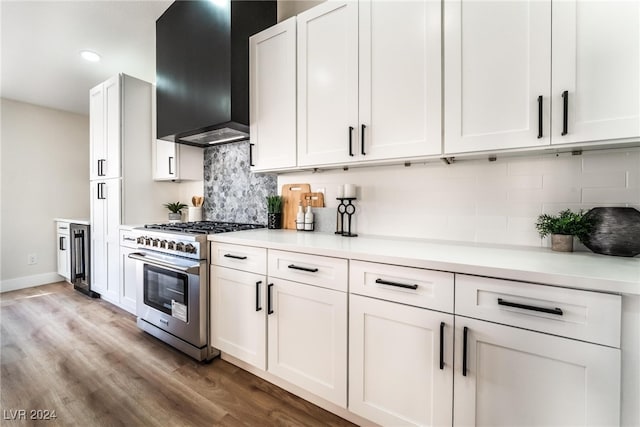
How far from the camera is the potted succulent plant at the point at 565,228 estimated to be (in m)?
1.26

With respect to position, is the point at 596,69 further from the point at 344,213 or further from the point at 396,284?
the point at 344,213

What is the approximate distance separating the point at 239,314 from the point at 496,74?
6.44 feet

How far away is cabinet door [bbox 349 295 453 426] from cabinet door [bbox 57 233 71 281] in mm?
4279

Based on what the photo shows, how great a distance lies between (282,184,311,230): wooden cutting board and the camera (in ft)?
7.43

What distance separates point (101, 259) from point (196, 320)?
2116mm

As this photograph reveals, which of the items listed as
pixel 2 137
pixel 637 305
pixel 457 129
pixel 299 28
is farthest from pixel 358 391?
pixel 2 137

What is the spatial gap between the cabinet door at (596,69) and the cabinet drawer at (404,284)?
81cm

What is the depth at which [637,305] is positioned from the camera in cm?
85

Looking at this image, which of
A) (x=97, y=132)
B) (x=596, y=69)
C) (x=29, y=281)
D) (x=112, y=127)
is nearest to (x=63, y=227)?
(x=29, y=281)

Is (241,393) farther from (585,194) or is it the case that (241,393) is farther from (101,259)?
(101,259)

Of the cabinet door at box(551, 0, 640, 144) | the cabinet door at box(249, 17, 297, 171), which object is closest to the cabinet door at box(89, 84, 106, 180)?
the cabinet door at box(249, 17, 297, 171)

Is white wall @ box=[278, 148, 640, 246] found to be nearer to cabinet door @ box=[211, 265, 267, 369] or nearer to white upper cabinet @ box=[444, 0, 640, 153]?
white upper cabinet @ box=[444, 0, 640, 153]

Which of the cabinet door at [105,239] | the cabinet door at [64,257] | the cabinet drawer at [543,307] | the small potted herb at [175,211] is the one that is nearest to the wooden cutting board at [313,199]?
the cabinet drawer at [543,307]

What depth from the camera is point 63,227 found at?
3900 millimetres
